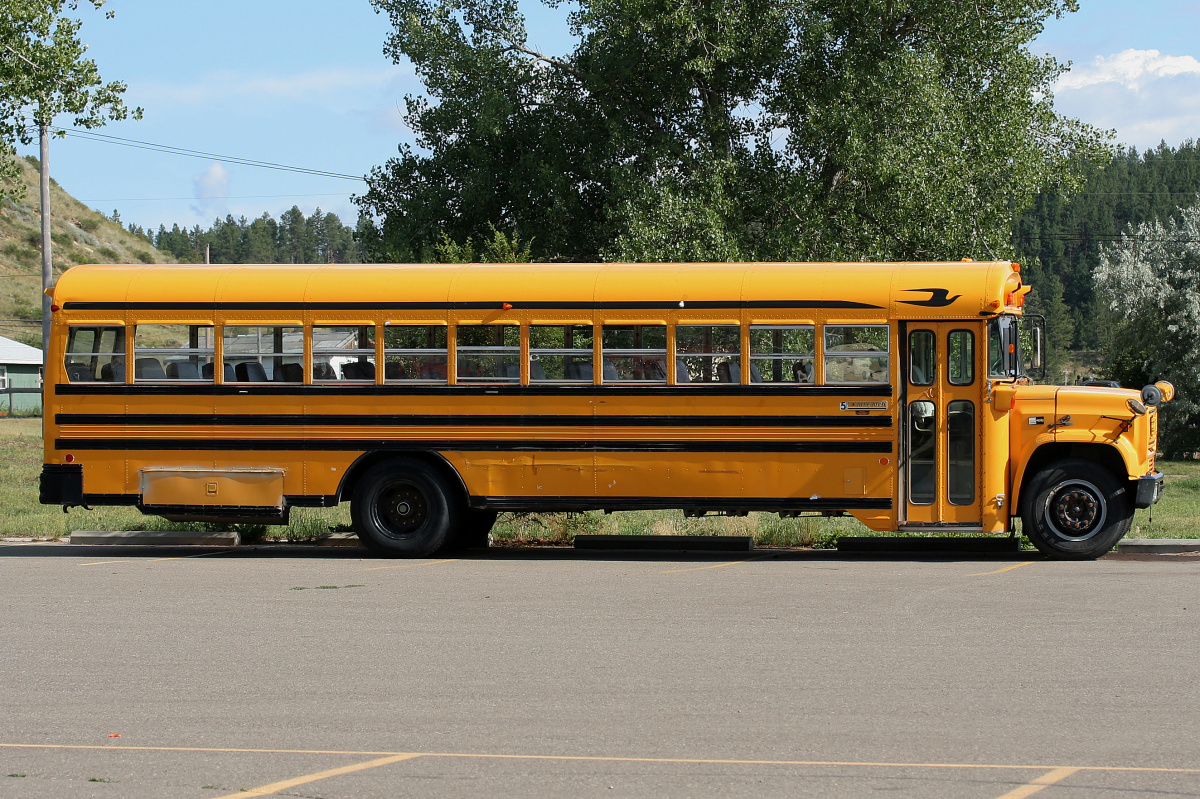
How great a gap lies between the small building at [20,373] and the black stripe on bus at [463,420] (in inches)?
2181

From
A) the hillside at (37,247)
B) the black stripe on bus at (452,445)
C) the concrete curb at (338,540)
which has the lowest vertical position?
the concrete curb at (338,540)

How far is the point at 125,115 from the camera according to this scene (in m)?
26.0

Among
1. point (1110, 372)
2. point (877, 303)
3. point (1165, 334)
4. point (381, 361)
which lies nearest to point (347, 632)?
point (381, 361)

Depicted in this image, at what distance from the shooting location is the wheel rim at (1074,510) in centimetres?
1257

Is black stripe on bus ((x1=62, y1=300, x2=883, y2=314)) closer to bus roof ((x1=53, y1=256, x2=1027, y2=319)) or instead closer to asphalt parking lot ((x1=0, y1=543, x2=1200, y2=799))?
bus roof ((x1=53, y1=256, x2=1027, y2=319))

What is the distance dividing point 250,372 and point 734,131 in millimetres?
15767

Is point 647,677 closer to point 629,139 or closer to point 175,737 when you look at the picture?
point 175,737

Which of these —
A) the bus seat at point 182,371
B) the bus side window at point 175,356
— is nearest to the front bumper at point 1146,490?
the bus side window at point 175,356

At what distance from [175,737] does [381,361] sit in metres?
7.50

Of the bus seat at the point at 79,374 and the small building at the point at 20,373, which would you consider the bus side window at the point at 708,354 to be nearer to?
the bus seat at the point at 79,374

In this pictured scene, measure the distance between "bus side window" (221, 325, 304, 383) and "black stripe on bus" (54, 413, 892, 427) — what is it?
0.45 m

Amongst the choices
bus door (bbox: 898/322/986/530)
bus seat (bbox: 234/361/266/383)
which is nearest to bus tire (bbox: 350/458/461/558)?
bus seat (bbox: 234/361/266/383)

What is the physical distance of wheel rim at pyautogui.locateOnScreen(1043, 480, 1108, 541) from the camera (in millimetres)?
12570

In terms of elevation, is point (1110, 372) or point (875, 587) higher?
point (1110, 372)
